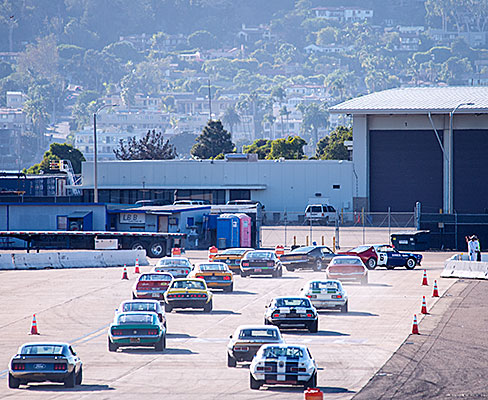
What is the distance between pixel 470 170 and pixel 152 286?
50.8 metres

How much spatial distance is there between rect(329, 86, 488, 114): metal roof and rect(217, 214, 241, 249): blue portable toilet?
870 inches

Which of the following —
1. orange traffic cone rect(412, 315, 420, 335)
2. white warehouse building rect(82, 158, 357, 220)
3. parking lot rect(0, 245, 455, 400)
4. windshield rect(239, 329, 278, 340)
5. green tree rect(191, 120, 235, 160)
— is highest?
green tree rect(191, 120, 235, 160)

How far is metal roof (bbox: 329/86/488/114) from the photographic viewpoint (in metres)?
85.1

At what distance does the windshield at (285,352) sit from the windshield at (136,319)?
6249mm

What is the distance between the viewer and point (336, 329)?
34.0 meters

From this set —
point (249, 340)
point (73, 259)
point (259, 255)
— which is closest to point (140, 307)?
point (249, 340)

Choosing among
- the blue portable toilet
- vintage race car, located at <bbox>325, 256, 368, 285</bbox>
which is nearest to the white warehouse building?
the blue portable toilet

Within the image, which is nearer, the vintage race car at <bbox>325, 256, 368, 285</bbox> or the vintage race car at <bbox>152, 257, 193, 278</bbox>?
the vintage race car at <bbox>152, 257, 193, 278</bbox>

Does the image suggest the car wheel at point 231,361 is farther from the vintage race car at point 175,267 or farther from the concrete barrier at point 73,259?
the concrete barrier at point 73,259

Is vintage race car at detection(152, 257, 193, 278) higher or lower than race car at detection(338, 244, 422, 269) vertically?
higher

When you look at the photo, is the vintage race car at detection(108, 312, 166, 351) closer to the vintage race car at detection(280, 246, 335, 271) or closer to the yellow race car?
the yellow race car

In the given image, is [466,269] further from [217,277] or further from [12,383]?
[12,383]

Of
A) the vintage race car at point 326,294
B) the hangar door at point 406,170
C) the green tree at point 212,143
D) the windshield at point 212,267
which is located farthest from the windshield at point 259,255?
the green tree at point 212,143

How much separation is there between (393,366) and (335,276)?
19878 mm
